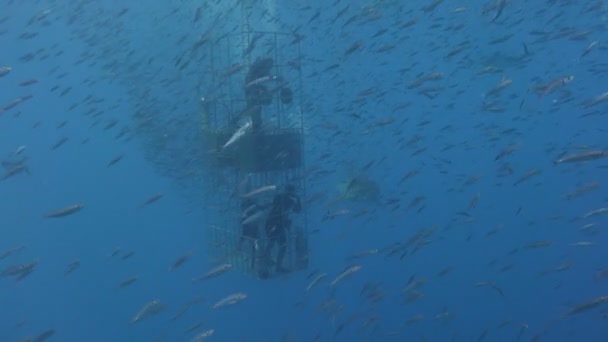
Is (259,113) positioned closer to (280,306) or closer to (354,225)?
(280,306)

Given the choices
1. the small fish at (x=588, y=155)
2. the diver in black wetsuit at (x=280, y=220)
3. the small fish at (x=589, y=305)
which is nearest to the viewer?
the small fish at (x=589, y=305)

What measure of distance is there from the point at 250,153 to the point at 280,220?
105 cm

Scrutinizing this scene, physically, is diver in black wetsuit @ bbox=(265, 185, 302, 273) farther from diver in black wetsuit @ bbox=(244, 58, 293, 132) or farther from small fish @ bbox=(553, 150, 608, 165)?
small fish @ bbox=(553, 150, 608, 165)

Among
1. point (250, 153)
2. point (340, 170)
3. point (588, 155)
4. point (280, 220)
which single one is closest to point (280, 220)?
point (280, 220)

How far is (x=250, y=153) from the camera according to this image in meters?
7.61

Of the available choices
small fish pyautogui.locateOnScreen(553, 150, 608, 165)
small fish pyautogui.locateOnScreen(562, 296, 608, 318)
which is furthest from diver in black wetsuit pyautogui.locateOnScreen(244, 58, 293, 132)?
small fish pyautogui.locateOnScreen(562, 296, 608, 318)

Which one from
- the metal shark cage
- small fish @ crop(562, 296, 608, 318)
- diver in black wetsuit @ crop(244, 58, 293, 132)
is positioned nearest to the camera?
small fish @ crop(562, 296, 608, 318)

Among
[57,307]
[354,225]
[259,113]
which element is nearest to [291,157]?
[259,113]

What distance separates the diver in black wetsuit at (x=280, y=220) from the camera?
26.5 feet

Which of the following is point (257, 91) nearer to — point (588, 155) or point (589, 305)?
point (588, 155)

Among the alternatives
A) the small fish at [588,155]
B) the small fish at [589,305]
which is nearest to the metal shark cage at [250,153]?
the small fish at [588,155]

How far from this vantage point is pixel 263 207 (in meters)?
7.84

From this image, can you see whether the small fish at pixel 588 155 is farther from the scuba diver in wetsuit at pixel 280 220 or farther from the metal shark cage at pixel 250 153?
the scuba diver in wetsuit at pixel 280 220

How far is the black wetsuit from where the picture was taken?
8.07 m
